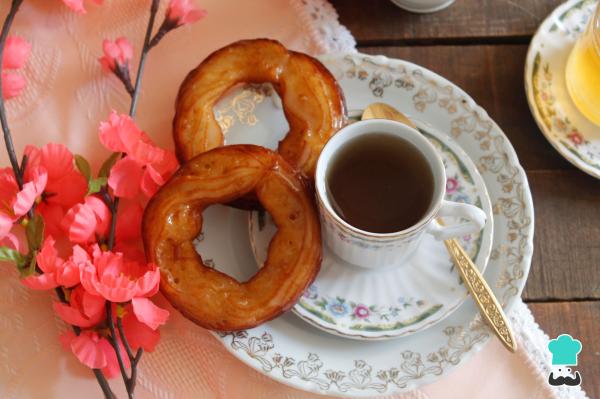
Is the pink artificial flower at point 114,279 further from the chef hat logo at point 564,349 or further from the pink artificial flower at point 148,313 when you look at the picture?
the chef hat logo at point 564,349

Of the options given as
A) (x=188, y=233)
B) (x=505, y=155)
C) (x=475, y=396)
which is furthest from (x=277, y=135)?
(x=475, y=396)

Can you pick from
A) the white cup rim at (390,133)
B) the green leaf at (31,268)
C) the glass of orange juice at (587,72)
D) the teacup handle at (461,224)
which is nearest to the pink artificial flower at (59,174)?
the green leaf at (31,268)

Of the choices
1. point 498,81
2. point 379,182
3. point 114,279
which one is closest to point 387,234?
point 379,182

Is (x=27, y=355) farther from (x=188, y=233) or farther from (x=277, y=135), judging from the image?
(x=277, y=135)

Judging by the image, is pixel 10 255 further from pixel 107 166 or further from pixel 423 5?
pixel 423 5

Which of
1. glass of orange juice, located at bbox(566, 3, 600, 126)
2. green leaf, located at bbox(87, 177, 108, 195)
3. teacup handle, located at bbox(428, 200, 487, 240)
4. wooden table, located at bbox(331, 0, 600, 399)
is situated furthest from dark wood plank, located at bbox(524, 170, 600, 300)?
green leaf, located at bbox(87, 177, 108, 195)

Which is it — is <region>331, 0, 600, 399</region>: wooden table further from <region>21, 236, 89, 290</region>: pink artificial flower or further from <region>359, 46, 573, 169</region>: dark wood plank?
<region>21, 236, 89, 290</region>: pink artificial flower
